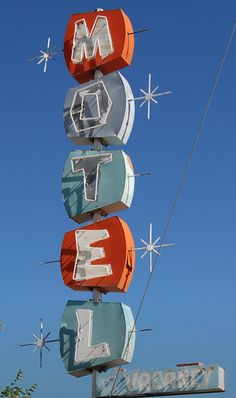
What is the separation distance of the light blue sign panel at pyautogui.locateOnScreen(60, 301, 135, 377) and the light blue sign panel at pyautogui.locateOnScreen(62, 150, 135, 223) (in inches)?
118

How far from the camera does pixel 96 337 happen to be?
34.9 m

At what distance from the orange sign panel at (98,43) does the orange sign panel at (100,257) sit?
5.26m

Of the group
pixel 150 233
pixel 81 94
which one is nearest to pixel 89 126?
pixel 81 94

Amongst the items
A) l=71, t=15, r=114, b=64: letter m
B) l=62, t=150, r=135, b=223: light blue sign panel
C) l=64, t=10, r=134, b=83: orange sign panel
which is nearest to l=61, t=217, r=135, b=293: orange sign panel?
l=62, t=150, r=135, b=223: light blue sign panel

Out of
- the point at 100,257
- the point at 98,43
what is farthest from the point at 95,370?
the point at 98,43

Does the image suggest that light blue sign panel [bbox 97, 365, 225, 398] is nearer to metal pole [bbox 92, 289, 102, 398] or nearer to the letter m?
metal pole [bbox 92, 289, 102, 398]

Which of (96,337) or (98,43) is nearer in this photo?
(96,337)

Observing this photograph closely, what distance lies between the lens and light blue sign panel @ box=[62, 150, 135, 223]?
118 feet

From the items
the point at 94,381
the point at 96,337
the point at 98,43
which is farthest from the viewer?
the point at 98,43

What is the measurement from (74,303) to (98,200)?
3.26 meters

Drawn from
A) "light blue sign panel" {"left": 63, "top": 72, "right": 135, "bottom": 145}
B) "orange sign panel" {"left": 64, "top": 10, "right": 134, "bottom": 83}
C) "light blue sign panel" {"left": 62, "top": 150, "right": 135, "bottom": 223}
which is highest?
"orange sign panel" {"left": 64, "top": 10, "right": 134, "bottom": 83}

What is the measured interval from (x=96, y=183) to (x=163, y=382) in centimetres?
647

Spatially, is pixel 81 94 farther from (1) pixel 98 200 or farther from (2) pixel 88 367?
(2) pixel 88 367

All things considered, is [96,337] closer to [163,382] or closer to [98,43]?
[163,382]
